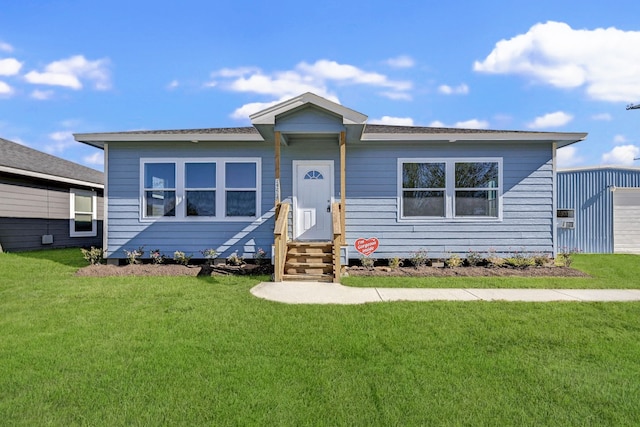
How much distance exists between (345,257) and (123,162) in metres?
6.04

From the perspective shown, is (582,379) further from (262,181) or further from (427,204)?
(262,181)

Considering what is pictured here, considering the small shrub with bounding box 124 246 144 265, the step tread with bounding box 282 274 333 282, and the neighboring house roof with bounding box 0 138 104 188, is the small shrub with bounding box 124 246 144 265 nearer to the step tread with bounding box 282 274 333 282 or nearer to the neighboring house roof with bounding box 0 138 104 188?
the step tread with bounding box 282 274 333 282

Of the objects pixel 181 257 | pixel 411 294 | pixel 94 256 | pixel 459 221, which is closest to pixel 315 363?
pixel 411 294

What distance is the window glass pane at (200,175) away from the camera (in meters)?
8.65

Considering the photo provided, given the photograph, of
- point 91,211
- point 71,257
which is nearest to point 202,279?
point 71,257

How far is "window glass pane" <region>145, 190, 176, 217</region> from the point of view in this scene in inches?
340

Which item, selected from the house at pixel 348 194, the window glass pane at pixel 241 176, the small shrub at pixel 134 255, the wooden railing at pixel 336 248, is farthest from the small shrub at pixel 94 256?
the wooden railing at pixel 336 248

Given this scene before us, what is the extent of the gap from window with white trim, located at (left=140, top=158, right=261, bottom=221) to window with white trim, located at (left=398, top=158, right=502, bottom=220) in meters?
3.73

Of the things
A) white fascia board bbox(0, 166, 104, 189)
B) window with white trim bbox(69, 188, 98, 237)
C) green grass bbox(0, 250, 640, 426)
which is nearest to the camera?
green grass bbox(0, 250, 640, 426)

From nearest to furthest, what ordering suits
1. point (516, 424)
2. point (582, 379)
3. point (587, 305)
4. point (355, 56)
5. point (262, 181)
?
point (516, 424) < point (582, 379) < point (587, 305) < point (262, 181) < point (355, 56)

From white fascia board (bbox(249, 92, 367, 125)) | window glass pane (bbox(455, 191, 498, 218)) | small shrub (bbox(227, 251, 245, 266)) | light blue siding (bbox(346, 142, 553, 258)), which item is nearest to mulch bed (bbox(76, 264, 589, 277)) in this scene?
small shrub (bbox(227, 251, 245, 266))

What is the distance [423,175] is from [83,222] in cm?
1260

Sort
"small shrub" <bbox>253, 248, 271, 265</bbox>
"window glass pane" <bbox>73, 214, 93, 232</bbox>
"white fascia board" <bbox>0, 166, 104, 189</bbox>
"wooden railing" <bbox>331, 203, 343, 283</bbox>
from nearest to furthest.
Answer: "wooden railing" <bbox>331, 203, 343, 283</bbox> < "small shrub" <bbox>253, 248, 271, 265</bbox> < "white fascia board" <bbox>0, 166, 104, 189</bbox> < "window glass pane" <bbox>73, 214, 93, 232</bbox>

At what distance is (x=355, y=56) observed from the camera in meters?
10.6
